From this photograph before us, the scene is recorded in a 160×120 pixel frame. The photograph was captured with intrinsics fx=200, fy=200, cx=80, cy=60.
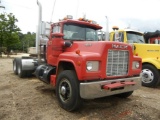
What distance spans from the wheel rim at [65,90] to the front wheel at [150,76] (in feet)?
13.6

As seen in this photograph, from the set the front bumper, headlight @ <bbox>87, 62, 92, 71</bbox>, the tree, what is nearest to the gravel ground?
the front bumper

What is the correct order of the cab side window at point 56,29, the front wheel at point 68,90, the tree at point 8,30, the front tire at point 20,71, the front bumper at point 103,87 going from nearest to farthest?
1. the front bumper at point 103,87
2. the front wheel at point 68,90
3. the cab side window at point 56,29
4. the front tire at point 20,71
5. the tree at point 8,30

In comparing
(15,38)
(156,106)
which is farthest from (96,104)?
(15,38)

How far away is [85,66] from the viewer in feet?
14.5

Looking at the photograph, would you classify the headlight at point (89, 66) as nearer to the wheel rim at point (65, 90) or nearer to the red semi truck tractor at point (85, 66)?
the red semi truck tractor at point (85, 66)

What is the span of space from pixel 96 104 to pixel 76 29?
2.34m

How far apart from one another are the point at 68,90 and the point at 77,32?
200 cm

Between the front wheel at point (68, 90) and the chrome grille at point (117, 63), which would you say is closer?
the front wheel at point (68, 90)

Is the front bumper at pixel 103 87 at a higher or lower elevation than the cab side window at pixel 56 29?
lower

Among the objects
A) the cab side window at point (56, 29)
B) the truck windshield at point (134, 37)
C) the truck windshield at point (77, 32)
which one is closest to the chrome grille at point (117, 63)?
the truck windshield at point (77, 32)

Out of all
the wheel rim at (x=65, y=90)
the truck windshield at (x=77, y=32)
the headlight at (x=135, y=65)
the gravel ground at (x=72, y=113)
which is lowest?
the gravel ground at (x=72, y=113)

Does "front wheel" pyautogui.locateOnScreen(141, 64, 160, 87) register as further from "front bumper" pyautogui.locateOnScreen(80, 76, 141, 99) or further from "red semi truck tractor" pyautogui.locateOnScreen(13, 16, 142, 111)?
"front bumper" pyautogui.locateOnScreen(80, 76, 141, 99)

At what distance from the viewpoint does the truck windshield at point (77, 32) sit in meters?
6.01

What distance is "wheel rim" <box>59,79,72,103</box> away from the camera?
4962mm
